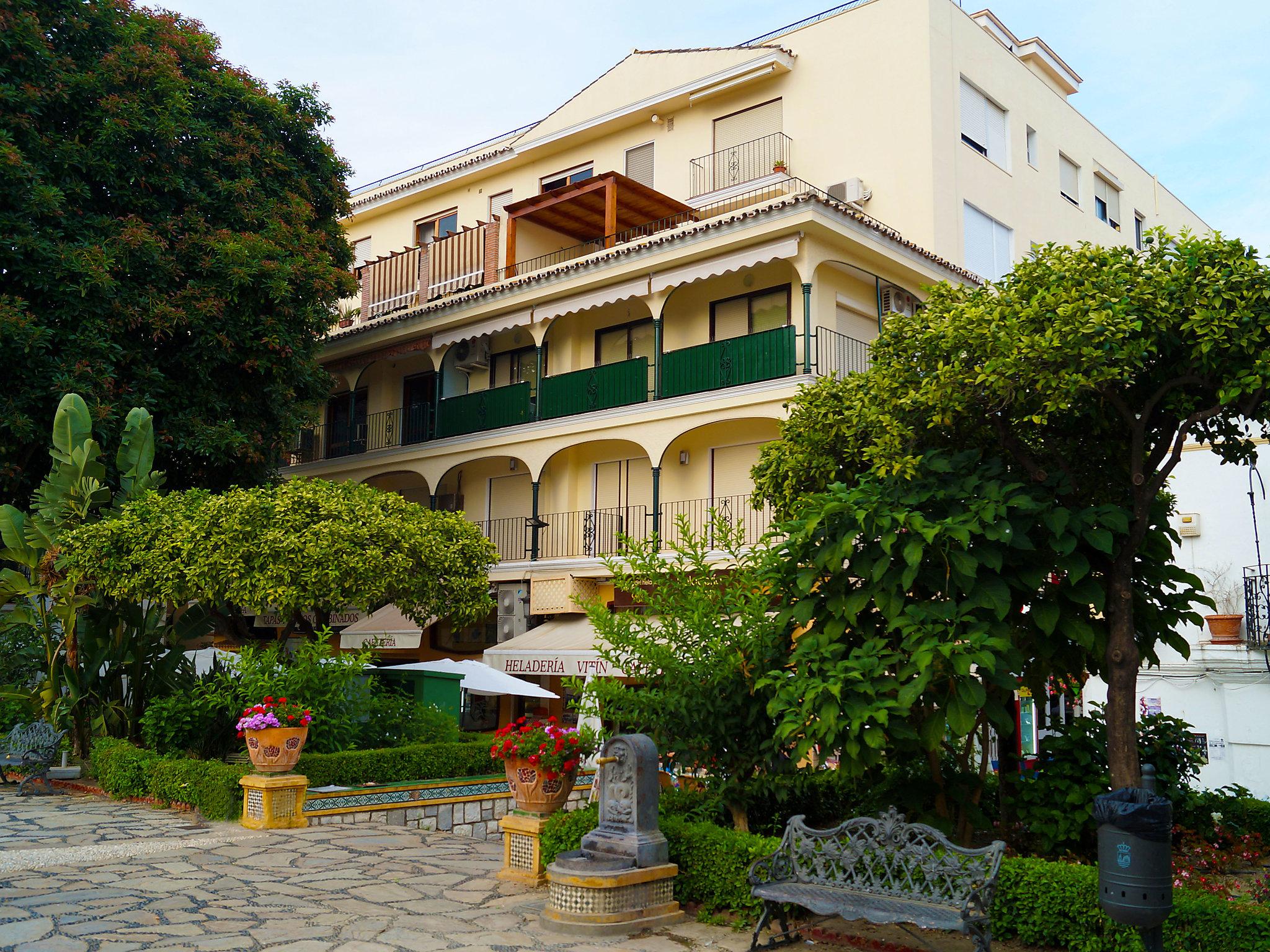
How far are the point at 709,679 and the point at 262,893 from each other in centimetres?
425

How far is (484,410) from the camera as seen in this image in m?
25.0

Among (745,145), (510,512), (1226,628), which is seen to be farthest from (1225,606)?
(510,512)

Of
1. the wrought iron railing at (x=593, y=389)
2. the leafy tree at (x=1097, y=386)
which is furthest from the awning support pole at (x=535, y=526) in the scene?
the leafy tree at (x=1097, y=386)

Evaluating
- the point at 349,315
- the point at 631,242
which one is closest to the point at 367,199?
the point at 349,315

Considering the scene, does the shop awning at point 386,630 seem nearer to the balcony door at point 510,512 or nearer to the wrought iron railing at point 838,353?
the balcony door at point 510,512

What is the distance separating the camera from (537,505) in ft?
77.5

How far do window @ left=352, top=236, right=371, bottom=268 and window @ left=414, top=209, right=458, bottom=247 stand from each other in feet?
5.97

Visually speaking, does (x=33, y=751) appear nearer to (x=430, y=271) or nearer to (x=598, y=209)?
(x=430, y=271)

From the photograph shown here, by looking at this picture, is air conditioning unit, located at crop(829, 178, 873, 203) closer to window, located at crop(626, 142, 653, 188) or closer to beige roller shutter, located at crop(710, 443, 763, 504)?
window, located at crop(626, 142, 653, 188)

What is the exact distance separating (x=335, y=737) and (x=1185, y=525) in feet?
47.5

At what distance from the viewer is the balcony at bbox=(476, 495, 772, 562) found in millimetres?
21016

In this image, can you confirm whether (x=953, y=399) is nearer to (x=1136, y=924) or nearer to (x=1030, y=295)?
(x=1030, y=295)

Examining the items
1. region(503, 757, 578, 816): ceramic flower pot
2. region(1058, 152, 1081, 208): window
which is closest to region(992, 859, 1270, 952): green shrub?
region(503, 757, 578, 816): ceramic flower pot

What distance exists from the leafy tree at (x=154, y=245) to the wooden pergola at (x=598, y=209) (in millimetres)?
4568
